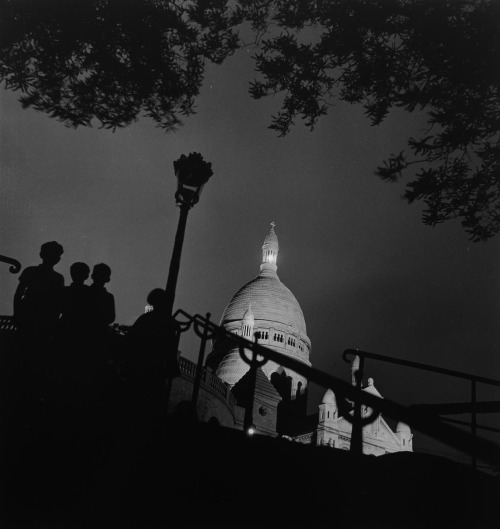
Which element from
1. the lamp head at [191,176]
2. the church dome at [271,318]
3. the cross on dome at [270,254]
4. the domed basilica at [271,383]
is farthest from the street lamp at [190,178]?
the cross on dome at [270,254]

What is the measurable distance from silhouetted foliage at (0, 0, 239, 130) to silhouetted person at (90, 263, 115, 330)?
10.5 feet

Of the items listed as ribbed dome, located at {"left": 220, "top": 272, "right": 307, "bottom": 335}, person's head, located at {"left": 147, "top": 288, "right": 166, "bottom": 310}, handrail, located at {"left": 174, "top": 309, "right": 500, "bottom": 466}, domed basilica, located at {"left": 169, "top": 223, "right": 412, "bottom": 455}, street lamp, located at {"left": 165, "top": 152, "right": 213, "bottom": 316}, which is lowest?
handrail, located at {"left": 174, "top": 309, "right": 500, "bottom": 466}

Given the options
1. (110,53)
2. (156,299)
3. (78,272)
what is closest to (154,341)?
(156,299)

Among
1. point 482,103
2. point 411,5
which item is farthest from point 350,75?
point 482,103

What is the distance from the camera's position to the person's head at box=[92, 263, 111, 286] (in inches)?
232

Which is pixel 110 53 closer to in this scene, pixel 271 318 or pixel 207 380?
pixel 207 380

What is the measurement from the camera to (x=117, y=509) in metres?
3.91

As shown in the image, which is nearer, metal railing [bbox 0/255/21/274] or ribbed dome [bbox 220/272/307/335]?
metal railing [bbox 0/255/21/274]

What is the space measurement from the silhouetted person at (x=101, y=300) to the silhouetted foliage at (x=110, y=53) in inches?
126

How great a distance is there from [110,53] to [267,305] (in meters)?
63.7

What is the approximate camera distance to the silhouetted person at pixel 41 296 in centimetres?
562

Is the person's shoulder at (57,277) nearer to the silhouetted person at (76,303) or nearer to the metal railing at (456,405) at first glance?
the silhouetted person at (76,303)

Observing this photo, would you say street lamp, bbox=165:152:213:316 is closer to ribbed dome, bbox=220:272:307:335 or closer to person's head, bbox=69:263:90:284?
person's head, bbox=69:263:90:284

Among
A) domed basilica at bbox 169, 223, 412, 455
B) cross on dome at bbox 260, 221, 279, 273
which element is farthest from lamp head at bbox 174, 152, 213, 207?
cross on dome at bbox 260, 221, 279, 273
